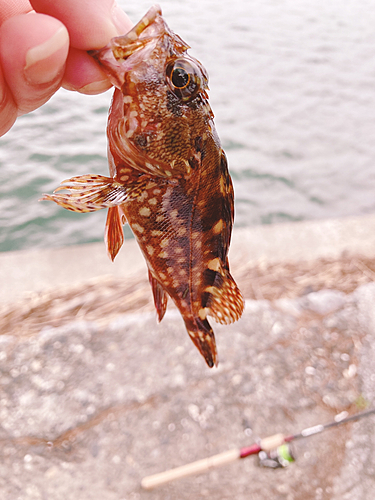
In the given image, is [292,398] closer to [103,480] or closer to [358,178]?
[103,480]

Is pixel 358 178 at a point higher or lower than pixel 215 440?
lower

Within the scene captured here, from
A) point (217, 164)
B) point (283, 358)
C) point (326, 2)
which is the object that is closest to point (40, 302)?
point (283, 358)

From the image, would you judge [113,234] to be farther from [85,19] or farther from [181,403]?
[181,403]

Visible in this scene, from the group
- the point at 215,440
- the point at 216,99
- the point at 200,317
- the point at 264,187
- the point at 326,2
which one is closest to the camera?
the point at 200,317

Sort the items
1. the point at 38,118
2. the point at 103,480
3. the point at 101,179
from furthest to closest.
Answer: the point at 38,118, the point at 103,480, the point at 101,179

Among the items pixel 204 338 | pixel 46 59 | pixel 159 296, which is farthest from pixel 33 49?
pixel 204 338

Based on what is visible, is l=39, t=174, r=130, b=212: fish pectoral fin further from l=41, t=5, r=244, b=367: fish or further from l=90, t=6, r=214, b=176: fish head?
l=90, t=6, r=214, b=176: fish head

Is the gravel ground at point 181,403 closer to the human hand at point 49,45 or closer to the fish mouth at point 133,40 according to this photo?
the human hand at point 49,45
